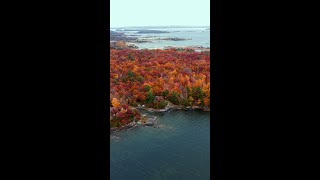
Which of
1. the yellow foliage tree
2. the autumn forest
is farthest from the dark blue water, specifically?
the yellow foliage tree

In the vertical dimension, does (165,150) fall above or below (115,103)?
below

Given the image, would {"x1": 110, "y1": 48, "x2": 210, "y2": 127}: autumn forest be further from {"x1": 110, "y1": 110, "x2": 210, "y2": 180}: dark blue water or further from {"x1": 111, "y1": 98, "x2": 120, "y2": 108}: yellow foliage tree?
{"x1": 110, "y1": 110, "x2": 210, "y2": 180}: dark blue water

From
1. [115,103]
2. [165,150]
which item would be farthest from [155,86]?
[165,150]

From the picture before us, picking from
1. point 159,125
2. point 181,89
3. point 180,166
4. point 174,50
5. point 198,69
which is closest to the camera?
point 180,166

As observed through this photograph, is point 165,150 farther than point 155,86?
No

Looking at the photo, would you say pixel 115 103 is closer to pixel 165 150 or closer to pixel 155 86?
pixel 155 86

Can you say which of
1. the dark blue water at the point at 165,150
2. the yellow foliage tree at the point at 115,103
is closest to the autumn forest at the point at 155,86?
the yellow foliage tree at the point at 115,103
